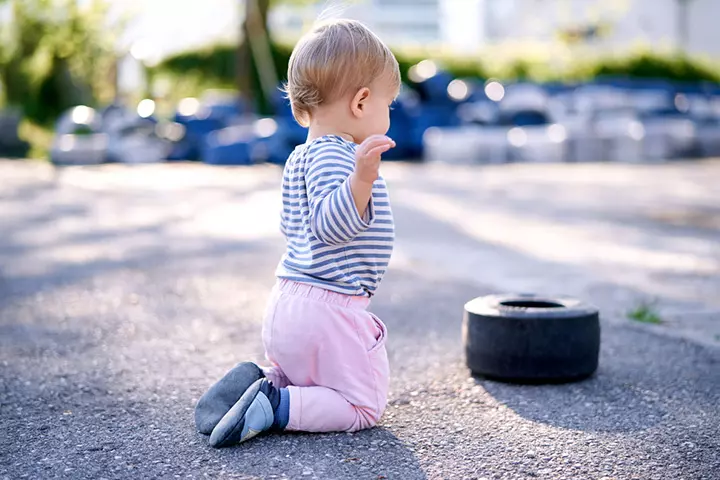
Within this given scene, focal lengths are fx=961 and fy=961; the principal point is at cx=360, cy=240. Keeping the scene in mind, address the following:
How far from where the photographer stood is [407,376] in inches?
129

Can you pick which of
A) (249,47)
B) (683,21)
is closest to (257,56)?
(249,47)

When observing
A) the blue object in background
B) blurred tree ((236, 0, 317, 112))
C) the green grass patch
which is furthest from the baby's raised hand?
blurred tree ((236, 0, 317, 112))

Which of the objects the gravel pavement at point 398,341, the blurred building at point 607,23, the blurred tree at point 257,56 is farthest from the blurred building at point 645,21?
the gravel pavement at point 398,341

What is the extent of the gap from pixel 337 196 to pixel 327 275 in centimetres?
27

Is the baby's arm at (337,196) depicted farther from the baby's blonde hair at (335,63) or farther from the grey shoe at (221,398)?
the grey shoe at (221,398)

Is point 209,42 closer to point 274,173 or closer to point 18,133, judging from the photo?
point 18,133

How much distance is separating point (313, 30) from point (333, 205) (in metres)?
0.55

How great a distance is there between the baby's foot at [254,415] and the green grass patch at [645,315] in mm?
2091

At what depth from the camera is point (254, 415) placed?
2.49m

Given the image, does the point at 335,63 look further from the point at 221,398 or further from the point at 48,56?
the point at 48,56

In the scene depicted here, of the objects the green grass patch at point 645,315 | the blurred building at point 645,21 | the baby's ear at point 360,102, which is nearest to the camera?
the baby's ear at point 360,102

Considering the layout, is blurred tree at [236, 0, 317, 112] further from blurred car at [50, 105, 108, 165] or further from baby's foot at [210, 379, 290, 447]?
baby's foot at [210, 379, 290, 447]

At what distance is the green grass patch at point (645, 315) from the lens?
4.12 metres

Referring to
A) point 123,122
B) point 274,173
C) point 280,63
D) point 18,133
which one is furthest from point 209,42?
point 274,173
